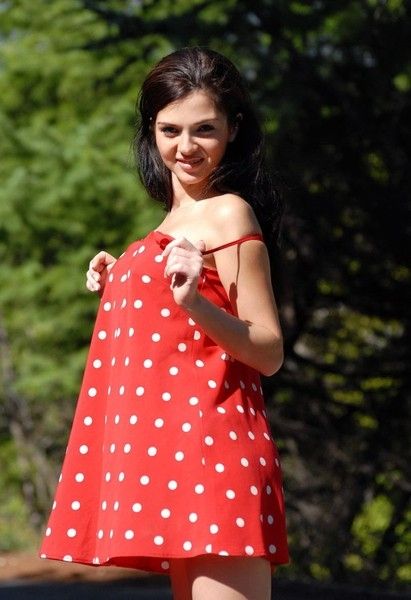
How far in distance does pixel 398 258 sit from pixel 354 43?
1.37m

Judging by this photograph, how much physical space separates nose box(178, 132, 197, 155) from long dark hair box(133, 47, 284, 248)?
0.27ft

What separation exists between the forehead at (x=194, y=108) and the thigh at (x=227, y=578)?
92 cm

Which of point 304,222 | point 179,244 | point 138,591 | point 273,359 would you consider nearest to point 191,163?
point 179,244

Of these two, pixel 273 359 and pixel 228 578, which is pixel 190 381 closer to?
pixel 273 359

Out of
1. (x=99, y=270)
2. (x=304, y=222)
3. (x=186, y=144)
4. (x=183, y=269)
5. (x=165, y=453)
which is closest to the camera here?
(x=183, y=269)

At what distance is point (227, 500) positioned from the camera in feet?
8.77

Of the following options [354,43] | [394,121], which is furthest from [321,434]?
[354,43]

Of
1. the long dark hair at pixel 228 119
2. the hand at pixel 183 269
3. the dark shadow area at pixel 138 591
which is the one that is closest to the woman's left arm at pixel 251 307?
the hand at pixel 183 269

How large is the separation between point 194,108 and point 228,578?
3.21ft

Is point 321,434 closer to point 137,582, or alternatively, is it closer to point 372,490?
point 372,490

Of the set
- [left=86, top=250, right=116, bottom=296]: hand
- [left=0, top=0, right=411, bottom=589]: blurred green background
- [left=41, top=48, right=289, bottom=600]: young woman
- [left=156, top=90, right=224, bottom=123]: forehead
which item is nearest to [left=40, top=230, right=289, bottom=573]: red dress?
[left=41, top=48, right=289, bottom=600]: young woman

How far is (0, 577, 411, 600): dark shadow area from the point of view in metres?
6.50

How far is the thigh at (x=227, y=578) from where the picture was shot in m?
2.64

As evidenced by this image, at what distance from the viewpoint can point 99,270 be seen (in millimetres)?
3086
